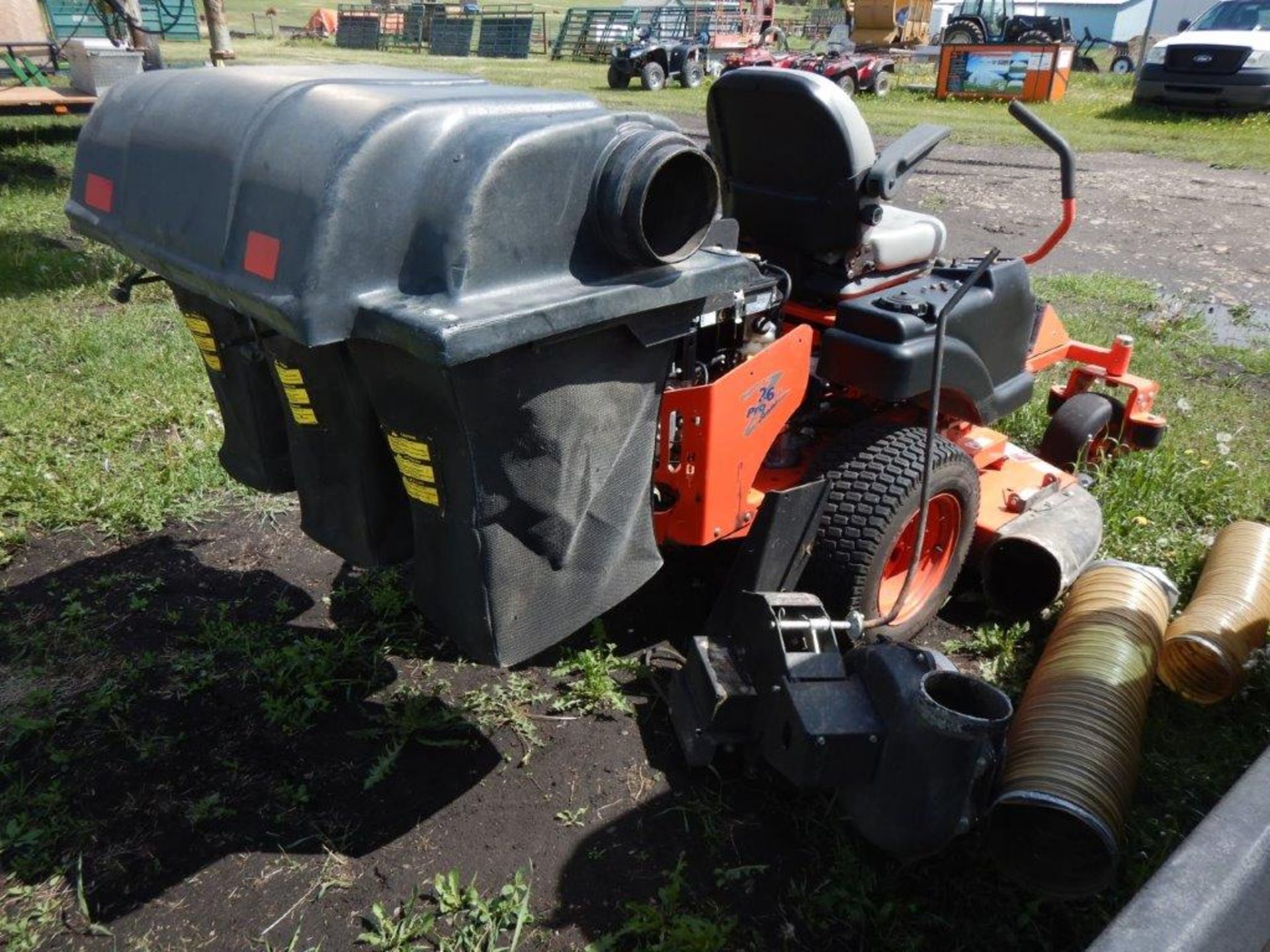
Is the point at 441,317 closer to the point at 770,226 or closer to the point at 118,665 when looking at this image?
the point at 770,226

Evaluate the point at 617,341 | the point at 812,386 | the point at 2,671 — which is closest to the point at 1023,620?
the point at 812,386

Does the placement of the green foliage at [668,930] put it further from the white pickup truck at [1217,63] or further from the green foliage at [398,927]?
the white pickup truck at [1217,63]

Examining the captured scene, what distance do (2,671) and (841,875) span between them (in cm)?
240

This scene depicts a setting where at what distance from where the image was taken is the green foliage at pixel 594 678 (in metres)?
2.76

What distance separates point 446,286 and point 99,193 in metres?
1.11

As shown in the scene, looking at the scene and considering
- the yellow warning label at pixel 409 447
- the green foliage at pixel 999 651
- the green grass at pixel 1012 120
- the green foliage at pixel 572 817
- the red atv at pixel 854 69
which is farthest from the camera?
the red atv at pixel 854 69

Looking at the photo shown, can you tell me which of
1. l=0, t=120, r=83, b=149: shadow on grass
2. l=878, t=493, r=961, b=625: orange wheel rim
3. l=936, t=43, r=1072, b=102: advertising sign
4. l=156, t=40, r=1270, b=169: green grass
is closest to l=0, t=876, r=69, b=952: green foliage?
l=878, t=493, r=961, b=625: orange wheel rim

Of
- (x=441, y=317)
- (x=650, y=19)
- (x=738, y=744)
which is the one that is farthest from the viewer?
(x=650, y=19)

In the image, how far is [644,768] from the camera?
2568mm

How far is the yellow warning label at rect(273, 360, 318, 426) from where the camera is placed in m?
2.11

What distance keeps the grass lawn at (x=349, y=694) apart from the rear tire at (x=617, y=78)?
53.6 ft

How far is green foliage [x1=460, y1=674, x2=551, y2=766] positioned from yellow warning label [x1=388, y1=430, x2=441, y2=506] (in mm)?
931

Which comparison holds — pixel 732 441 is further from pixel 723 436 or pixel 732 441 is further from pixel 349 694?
pixel 349 694

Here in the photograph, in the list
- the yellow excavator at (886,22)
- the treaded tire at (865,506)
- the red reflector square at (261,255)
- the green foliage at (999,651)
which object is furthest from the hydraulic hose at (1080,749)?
the yellow excavator at (886,22)
